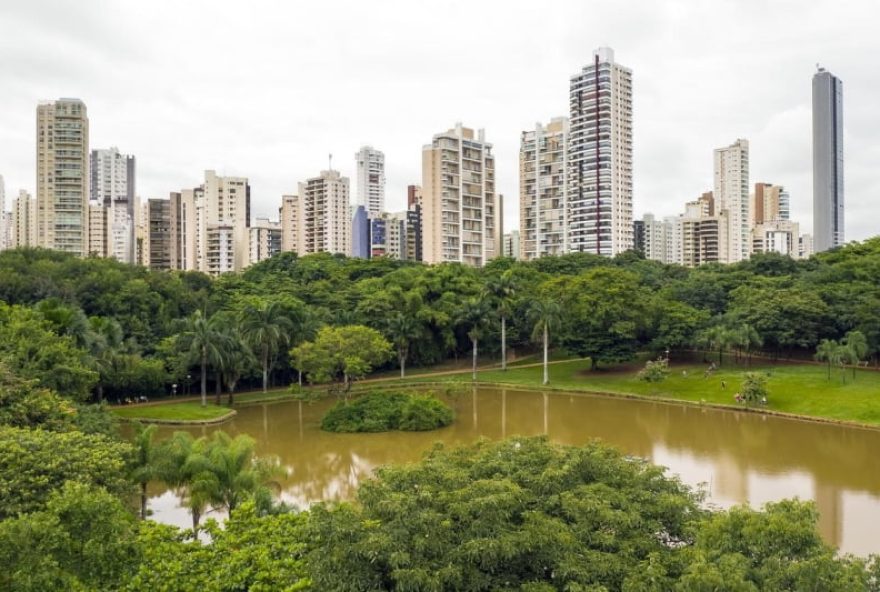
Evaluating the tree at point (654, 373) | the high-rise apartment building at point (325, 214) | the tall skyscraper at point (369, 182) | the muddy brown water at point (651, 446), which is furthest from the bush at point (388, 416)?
the tall skyscraper at point (369, 182)

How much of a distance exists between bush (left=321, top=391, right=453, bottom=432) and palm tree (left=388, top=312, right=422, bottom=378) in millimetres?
11079

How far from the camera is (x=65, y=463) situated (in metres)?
12.4

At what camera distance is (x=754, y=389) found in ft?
103

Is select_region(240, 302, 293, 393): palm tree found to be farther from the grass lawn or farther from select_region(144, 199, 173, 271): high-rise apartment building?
select_region(144, 199, 173, 271): high-rise apartment building

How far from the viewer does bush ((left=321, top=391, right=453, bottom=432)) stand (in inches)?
1118

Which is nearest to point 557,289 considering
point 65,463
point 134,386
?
point 134,386

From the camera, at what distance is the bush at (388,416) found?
93.2 feet

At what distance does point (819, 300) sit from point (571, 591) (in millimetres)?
36442

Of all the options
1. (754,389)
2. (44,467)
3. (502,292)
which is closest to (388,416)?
(502,292)

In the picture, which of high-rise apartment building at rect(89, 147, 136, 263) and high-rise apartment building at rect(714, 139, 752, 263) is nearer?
high-rise apartment building at rect(714, 139, 752, 263)

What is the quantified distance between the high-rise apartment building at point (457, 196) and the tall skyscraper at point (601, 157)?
9.79 meters

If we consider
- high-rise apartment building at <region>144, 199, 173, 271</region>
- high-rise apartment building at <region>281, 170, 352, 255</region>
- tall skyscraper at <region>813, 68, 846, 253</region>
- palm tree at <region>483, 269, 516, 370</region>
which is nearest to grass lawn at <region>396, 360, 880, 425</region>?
palm tree at <region>483, 269, 516, 370</region>

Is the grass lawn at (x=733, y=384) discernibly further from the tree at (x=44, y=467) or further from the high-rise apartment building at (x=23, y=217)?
the high-rise apartment building at (x=23, y=217)

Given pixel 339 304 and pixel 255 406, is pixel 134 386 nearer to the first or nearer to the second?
pixel 255 406
